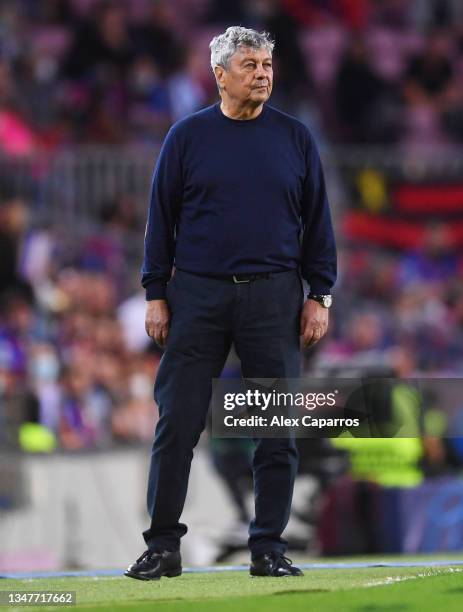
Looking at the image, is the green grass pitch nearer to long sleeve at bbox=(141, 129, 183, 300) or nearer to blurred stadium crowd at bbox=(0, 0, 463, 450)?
long sleeve at bbox=(141, 129, 183, 300)

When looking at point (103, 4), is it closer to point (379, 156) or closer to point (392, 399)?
point (379, 156)

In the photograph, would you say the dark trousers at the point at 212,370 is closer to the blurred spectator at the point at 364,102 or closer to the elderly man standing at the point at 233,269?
the elderly man standing at the point at 233,269

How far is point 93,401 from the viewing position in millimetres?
12578

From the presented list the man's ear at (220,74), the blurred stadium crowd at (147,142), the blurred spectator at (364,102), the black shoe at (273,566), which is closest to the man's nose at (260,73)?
the man's ear at (220,74)

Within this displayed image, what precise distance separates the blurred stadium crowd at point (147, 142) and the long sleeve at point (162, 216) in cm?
504

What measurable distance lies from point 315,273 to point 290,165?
443 mm

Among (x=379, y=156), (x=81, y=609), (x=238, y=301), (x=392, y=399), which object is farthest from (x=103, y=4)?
(x=81, y=609)

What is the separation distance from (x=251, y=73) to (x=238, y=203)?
19.7 inches

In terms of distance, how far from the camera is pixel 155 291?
668 cm

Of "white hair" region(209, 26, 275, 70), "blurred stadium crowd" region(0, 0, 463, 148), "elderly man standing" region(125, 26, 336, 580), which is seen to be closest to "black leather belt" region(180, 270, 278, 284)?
"elderly man standing" region(125, 26, 336, 580)

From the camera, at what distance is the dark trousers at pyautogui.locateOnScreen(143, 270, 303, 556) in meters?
6.57

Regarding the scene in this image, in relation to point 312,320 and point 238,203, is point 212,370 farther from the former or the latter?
point 238,203

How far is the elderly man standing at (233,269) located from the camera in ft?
21.5

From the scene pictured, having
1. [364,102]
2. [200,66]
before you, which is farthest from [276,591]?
[364,102]
